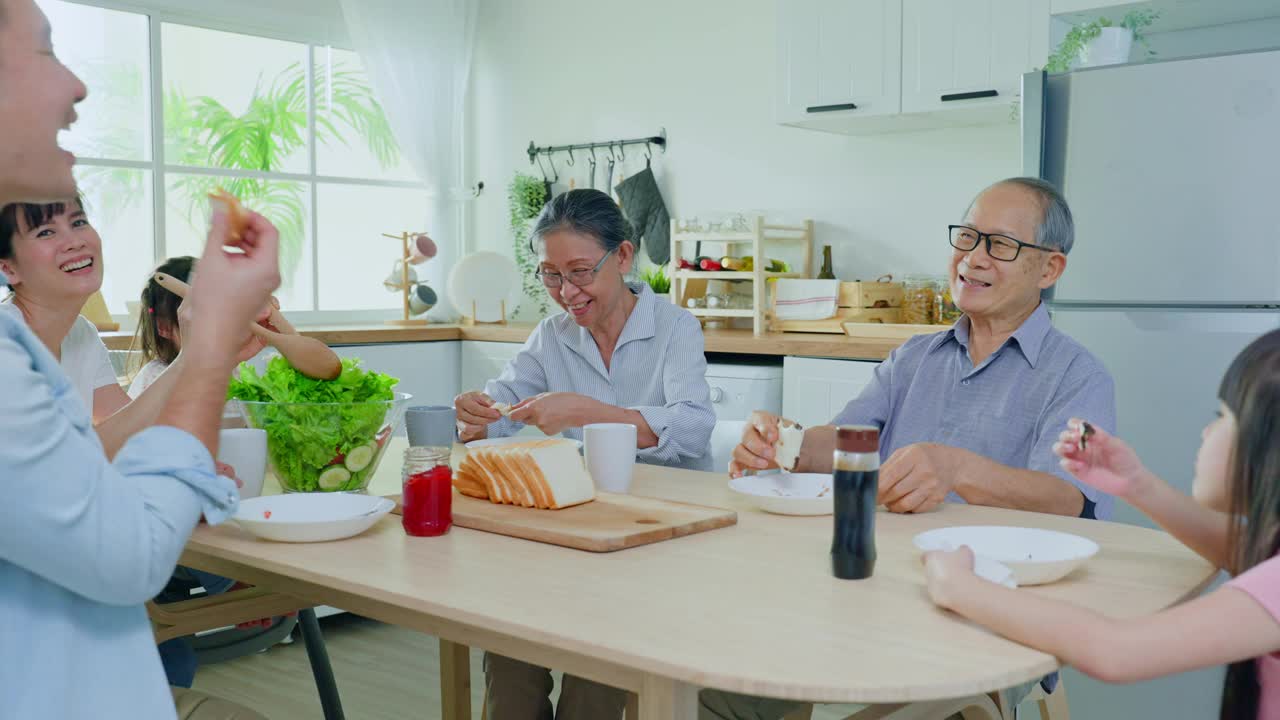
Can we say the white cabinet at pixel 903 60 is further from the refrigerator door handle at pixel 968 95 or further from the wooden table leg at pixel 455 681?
the wooden table leg at pixel 455 681

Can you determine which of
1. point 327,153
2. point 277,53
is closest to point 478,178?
point 327,153

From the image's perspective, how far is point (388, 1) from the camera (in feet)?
16.8

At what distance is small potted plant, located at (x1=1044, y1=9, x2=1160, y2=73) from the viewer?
10.2 ft

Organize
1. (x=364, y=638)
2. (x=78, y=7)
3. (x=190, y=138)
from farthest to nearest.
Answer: (x=190, y=138) < (x=78, y=7) < (x=364, y=638)

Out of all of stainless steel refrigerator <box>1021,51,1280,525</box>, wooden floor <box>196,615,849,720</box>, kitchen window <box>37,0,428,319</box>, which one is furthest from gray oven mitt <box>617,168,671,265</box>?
stainless steel refrigerator <box>1021,51,1280,525</box>

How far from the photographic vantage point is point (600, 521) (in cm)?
154

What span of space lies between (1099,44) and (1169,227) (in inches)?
24.9

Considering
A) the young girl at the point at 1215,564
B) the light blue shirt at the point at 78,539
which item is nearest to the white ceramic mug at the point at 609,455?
the young girl at the point at 1215,564

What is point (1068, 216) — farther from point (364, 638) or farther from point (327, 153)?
point (327, 153)

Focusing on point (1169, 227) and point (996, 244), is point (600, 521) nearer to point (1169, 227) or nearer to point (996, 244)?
point (996, 244)

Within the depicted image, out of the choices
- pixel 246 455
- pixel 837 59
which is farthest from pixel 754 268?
pixel 246 455

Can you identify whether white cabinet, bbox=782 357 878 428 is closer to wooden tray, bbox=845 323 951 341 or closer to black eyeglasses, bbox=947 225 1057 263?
wooden tray, bbox=845 323 951 341

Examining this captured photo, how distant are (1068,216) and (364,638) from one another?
103 inches

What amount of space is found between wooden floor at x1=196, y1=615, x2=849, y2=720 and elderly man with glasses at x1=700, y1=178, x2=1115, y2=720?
1260 millimetres
